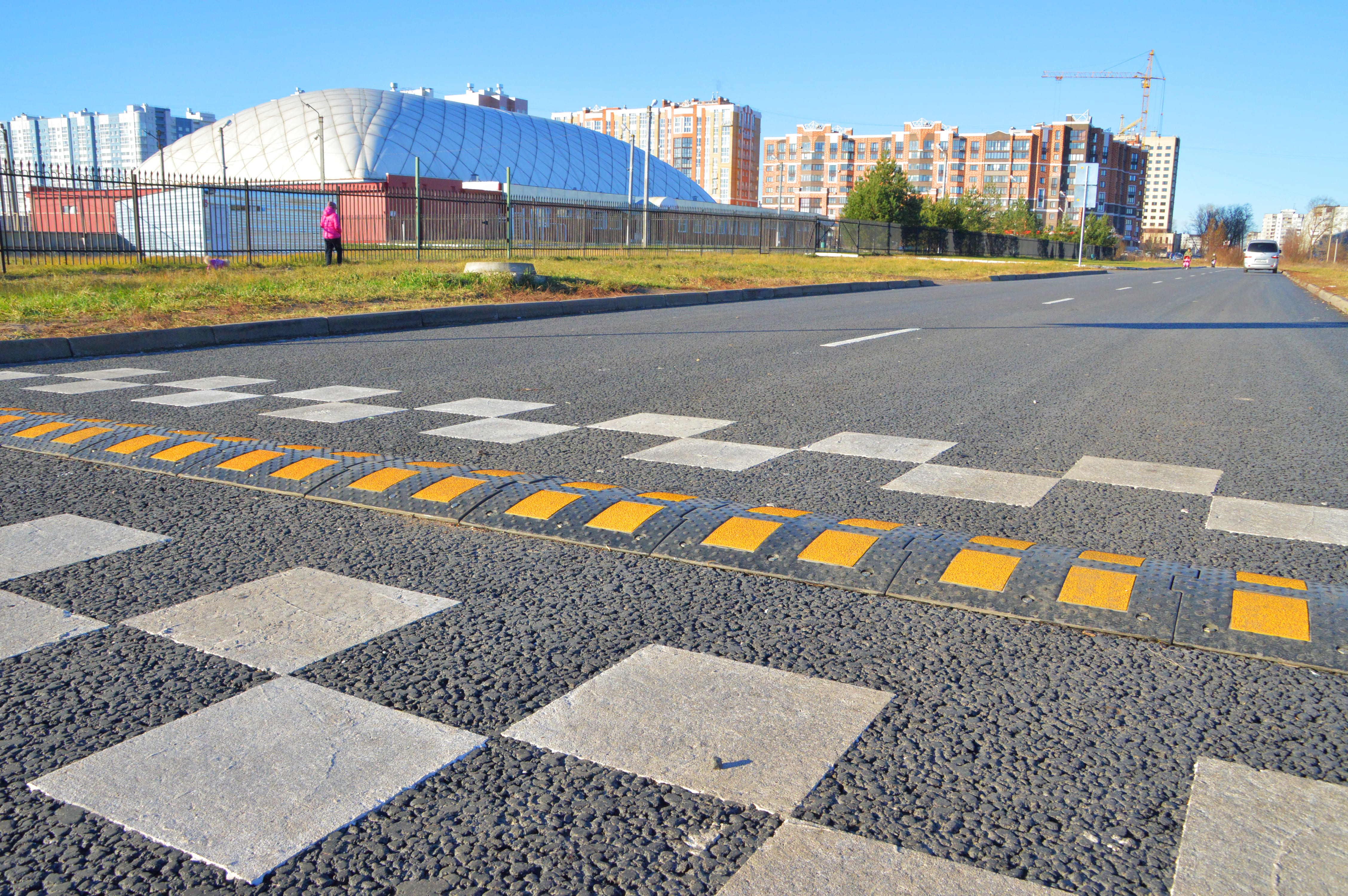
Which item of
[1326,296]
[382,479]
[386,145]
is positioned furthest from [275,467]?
[386,145]

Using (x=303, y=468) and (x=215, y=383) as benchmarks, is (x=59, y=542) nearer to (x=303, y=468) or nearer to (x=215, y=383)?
(x=303, y=468)

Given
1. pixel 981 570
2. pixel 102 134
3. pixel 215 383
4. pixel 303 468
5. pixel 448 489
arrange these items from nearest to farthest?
pixel 981 570 → pixel 448 489 → pixel 303 468 → pixel 215 383 → pixel 102 134

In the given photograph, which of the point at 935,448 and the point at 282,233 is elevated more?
the point at 282,233

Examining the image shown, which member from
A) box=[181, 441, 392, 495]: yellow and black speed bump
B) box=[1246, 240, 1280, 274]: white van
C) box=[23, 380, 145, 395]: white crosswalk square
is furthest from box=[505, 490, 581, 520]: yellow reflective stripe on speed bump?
box=[1246, 240, 1280, 274]: white van

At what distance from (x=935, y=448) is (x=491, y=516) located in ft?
7.72

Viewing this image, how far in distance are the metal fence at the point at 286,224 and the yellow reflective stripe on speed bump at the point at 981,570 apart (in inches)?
722

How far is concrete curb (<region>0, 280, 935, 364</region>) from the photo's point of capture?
27.6 feet

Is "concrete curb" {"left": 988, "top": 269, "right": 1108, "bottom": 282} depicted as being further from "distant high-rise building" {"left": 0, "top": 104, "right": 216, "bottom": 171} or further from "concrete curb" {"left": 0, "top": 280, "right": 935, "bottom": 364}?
"distant high-rise building" {"left": 0, "top": 104, "right": 216, "bottom": 171}

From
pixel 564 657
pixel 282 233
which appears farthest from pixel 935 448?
pixel 282 233

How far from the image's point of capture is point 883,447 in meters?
4.95

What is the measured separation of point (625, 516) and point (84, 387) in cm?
493

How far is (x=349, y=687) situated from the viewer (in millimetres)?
2268

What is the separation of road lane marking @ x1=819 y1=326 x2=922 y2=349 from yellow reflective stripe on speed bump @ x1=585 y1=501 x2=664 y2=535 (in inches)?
232

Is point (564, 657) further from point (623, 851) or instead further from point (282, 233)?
point (282, 233)
